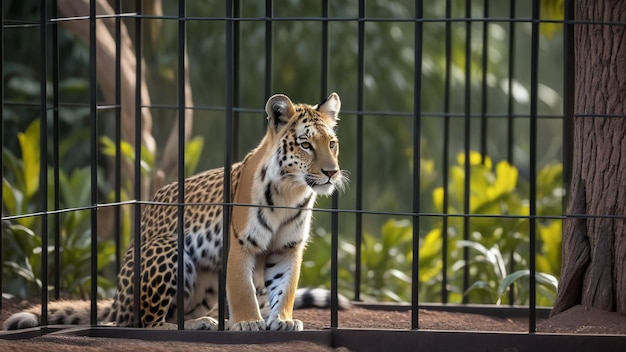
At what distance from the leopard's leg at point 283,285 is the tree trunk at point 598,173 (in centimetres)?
148

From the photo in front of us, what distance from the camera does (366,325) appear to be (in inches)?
233

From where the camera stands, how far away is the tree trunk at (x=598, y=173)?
5.73 m

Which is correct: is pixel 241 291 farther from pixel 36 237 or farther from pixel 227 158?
pixel 36 237

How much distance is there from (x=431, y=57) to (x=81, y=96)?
566 cm

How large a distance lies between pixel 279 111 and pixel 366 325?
49.9 inches

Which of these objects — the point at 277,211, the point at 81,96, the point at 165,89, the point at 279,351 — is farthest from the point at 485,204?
the point at 165,89

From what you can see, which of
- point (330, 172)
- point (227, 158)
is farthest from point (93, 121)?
point (330, 172)

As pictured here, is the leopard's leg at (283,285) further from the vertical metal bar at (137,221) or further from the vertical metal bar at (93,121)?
the vertical metal bar at (93,121)

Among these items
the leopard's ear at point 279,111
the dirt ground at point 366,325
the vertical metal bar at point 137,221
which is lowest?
the dirt ground at point 366,325

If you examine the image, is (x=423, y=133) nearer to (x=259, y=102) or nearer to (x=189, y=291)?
(x=259, y=102)

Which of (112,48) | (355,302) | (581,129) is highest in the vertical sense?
(112,48)

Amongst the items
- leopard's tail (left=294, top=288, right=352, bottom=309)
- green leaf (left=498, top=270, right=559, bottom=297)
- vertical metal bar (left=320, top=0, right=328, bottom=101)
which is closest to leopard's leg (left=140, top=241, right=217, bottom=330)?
leopard's tail (left=294, top=288, right=352, bottom=309)

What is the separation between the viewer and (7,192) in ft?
26.9

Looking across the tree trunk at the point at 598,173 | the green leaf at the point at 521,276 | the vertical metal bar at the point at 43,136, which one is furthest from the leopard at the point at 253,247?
the green leaf at the point at 521,276
